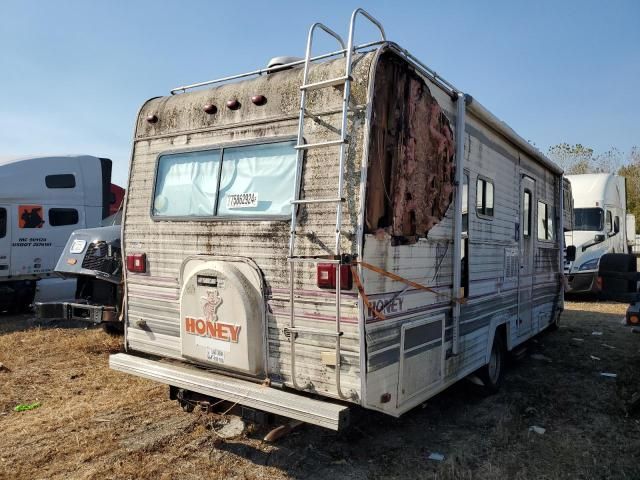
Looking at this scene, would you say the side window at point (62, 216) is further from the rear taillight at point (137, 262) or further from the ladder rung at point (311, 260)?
the ladder rung at point (311, 260)

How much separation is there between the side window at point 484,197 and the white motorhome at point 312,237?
1.3 inches

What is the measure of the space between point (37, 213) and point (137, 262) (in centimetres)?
753

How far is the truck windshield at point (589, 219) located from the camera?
47.5 ft

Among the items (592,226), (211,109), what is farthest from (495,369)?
(592,226)

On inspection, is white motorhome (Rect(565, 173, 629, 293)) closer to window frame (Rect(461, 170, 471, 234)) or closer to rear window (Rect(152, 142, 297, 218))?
window frame (Rect(461, 170, 471, 234))

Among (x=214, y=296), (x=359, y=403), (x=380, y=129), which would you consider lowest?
(x=359, y=403)

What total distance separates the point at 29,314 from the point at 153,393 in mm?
7008

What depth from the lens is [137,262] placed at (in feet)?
16.6

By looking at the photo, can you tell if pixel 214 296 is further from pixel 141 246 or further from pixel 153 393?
pixel 153 393

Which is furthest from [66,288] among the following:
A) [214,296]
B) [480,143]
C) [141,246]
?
[480,143]

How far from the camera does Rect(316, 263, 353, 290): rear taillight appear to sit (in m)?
3.65

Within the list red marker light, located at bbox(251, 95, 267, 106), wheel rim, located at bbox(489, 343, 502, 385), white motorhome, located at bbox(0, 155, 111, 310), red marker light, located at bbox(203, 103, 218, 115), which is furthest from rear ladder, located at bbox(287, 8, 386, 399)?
white motorhome, located at bbox(0, 155, 111, 310)

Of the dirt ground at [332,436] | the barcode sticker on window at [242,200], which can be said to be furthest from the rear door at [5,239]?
the barcode sticker on window at [242,200]

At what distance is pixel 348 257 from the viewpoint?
363 centimetres
